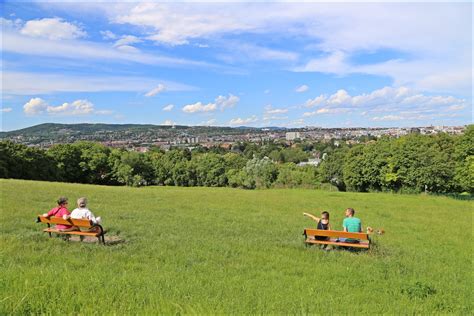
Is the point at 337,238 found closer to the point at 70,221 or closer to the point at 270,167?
the point at 70,221

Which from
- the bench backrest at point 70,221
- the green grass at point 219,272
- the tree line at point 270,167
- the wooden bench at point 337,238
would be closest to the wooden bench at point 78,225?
the bench backrest at point 70,221

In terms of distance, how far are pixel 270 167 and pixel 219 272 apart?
244 ft

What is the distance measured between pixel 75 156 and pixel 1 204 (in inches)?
2547

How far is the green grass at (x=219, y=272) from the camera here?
5336 mm

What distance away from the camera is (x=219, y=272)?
766 centimetres

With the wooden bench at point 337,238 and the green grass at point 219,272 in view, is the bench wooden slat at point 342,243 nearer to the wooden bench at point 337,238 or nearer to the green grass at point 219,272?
the wooden bench at point 337,238

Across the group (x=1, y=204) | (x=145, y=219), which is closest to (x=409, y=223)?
(x=145, y=219)

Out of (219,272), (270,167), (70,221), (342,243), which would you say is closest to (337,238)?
(342,243)

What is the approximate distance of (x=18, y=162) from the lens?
5962 centimetres

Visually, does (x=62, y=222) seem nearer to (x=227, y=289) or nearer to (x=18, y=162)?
(x=227, y=289)

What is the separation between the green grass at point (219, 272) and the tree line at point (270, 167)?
38731mm

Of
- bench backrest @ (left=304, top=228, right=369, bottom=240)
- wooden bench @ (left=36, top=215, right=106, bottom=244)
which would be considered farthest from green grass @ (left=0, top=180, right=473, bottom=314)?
bench backrest @ (left=304, top=228, right=369, bottom=240)

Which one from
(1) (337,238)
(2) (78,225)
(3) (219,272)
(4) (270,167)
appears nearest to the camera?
(3) (219,272)

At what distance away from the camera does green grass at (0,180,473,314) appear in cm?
534
